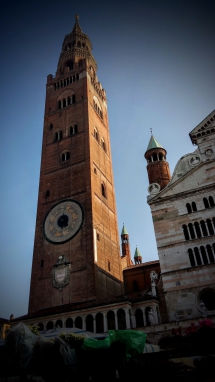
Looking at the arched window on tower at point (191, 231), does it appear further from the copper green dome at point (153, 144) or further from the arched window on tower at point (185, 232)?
the copper green dome at point (153, 144)

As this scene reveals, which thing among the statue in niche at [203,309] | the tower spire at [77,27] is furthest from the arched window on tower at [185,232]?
the tower spire at [77,27]

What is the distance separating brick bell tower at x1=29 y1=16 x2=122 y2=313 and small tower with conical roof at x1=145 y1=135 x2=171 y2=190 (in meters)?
5.38

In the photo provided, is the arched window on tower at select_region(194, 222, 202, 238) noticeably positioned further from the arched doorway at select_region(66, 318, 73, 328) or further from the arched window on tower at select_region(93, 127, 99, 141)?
the arched window on tower at select_region(93, 127, 99, 141)

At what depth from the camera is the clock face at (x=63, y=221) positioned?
2875cm

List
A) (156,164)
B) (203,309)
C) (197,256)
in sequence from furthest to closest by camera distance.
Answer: (156,164)
(197,256)
(203,309)

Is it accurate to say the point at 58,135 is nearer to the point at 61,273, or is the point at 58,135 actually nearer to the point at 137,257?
the point at 61,273

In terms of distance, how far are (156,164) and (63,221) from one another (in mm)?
11464

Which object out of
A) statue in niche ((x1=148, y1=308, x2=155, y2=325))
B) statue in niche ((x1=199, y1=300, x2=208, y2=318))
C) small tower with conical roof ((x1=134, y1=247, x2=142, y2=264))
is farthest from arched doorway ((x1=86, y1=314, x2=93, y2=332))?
small tower with conical roof ((x1=134, y1=247, x2=142, y2=264))

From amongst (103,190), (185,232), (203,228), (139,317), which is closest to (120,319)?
(139,317)

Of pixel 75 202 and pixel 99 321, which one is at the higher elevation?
pixel 75 202

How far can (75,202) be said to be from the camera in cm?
3022

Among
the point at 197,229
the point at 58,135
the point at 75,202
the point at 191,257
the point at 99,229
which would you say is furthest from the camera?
the point at 58,135

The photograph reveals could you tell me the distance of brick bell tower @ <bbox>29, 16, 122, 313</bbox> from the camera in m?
26.5

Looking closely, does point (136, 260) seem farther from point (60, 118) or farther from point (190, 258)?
point (190, 258)
